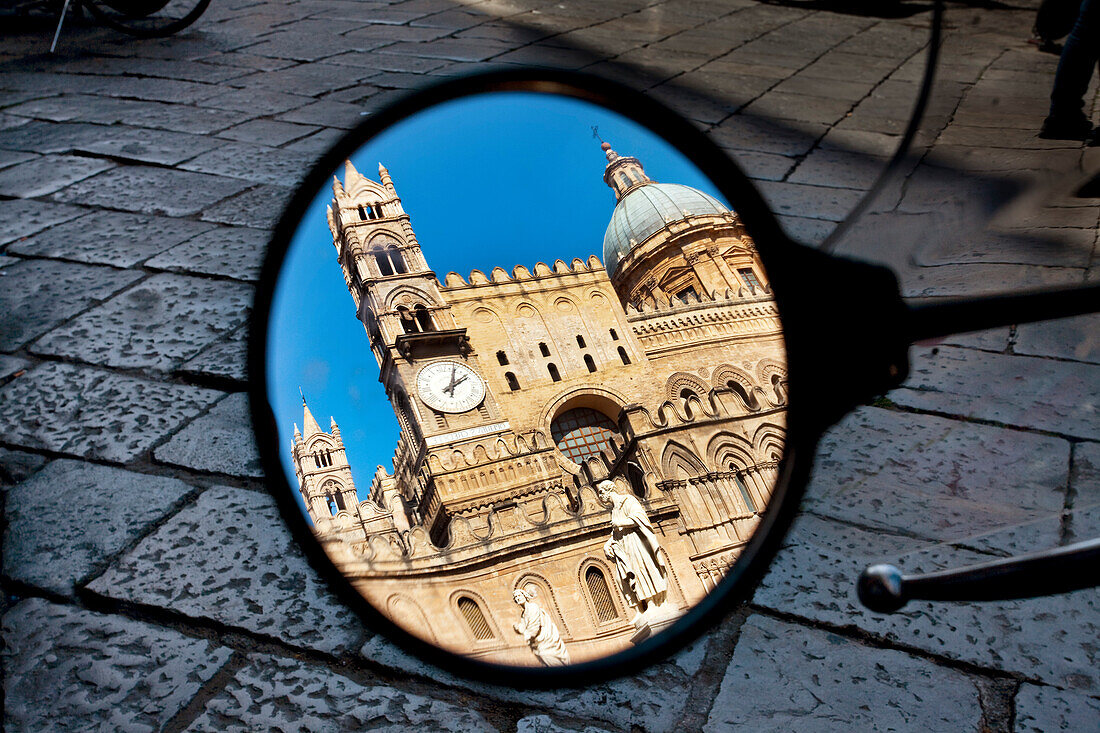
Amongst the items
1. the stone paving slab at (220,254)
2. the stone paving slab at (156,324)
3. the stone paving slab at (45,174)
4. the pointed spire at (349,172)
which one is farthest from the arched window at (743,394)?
the stone paving slab at (45,174)

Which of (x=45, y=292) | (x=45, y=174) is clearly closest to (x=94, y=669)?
(x=45, y=292)

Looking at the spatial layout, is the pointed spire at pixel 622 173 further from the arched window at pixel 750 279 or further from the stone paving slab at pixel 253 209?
the stone paving slab at pixel 253 209

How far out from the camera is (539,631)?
0.57 meters

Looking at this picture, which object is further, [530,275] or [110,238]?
[110,238]

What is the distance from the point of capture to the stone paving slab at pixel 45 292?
2.11 metres

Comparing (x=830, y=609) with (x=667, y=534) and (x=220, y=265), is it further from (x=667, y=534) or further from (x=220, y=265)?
(x=220, y=265)

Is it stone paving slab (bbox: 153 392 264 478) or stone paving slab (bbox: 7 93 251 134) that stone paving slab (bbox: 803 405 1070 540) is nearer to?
stone paving slab (bbox: 153 392 264 478)

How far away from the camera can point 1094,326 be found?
2.22 m

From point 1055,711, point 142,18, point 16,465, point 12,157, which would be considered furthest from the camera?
point 142,18

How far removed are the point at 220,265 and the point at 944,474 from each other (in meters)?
2.08

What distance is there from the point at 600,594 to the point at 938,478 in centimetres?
122

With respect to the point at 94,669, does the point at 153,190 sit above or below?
above

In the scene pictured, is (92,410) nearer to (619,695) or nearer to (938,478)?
(619,695)

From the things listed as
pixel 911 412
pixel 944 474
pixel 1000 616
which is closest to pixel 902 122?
pixel 911 412
